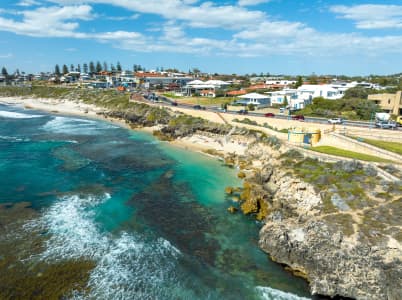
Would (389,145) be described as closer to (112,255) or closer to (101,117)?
(112,255)

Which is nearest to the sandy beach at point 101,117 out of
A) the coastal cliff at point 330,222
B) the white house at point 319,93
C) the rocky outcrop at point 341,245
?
the coastal cliff at point 330,222

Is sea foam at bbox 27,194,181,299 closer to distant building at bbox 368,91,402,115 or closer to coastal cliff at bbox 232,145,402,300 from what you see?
coastal cliff at bbox 232,145,402,300

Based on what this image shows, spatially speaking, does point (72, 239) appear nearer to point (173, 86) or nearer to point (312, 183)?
point (312, 183)

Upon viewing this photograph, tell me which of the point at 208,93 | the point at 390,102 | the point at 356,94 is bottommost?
the point at 390,102

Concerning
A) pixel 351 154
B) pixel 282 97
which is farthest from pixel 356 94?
pixel 351 154

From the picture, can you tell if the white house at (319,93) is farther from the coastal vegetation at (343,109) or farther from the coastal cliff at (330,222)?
the coastal cliff at (330,222)

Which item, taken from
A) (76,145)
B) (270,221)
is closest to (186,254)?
(270,221)
